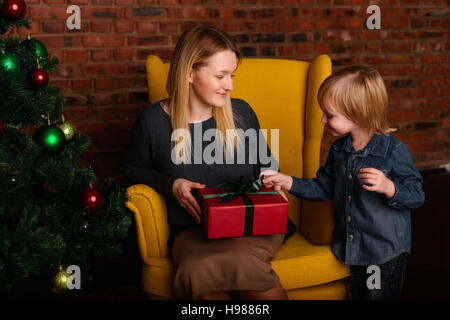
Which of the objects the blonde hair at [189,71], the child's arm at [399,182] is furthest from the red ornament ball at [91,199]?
the child's arm at [399,182]

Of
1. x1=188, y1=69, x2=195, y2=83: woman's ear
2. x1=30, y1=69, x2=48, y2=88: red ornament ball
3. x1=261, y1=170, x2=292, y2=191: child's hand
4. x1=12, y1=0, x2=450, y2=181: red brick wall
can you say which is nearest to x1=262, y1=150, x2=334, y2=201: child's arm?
x1=261, y1=170, x2=292, y2=191: child's hand

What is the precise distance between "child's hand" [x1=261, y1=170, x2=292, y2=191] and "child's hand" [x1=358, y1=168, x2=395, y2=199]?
35 centimetres

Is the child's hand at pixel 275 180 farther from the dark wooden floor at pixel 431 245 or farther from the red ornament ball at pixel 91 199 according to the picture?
the dark wooden floor at pixel 431 245

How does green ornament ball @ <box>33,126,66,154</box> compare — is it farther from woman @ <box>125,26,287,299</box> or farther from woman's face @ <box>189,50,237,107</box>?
woman's face @ <box>189,50,237,107</box>

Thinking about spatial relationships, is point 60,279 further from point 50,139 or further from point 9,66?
point 9,66

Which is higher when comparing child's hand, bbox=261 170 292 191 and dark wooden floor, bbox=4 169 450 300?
child's hand, bbox=261 170 292 191

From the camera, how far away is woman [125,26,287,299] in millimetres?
1448

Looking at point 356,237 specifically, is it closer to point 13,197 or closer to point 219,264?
point 219,264

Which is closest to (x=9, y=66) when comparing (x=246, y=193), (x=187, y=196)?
(x=187, y=196)

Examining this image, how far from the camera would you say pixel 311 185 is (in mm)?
1761

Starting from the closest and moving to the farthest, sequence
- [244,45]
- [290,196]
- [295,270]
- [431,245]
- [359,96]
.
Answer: [359,96] → [295,270] → [290,196] → [431,245] → [244,45]

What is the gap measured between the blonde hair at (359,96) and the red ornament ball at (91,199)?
0.88 metres

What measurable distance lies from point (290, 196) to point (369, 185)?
24.1 inches

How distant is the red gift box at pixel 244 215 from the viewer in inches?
56.9
